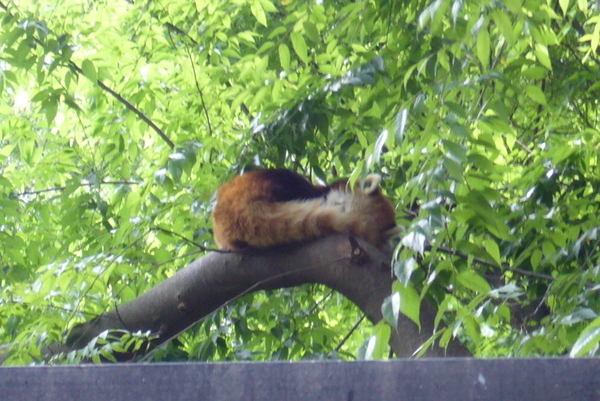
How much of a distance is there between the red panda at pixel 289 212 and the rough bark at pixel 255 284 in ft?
0.20

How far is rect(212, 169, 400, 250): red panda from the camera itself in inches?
102

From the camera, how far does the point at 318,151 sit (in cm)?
285

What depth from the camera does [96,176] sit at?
338 centimetres

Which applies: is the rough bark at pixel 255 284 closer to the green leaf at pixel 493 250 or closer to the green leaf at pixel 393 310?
the green leaf at pixel 493 250

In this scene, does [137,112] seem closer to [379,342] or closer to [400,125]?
[400,125]

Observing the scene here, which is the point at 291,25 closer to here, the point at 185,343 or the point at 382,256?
the point at 382,256

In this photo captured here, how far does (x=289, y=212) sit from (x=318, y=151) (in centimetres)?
35

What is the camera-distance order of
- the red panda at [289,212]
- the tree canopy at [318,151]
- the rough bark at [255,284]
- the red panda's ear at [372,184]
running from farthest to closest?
the red panda's ear at [372,184], the red panda at [289,212], the rough bark at [255,284], the tree canopy at [318,151]

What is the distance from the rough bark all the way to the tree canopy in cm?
11

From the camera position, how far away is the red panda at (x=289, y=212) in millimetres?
2584

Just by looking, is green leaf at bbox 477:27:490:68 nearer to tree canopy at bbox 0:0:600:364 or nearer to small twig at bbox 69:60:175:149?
tree canopy at bbox 0:0:600:364

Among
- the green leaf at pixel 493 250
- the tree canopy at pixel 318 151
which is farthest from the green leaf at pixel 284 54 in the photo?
the green leaf at pixel 493 250

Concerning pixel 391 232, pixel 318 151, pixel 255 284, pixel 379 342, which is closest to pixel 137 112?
pixel 318 151

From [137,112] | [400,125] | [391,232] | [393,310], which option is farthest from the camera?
[137,112]
